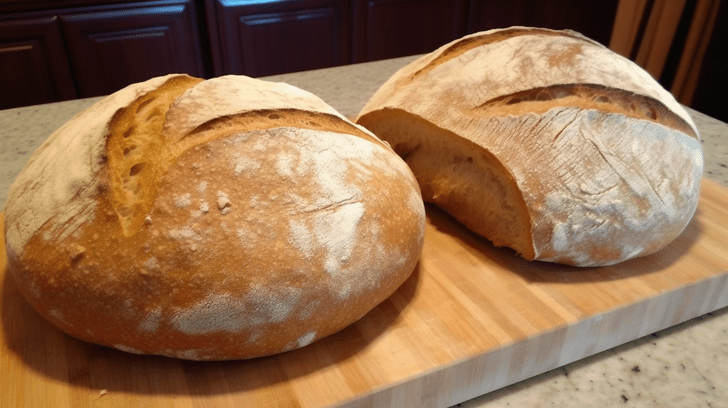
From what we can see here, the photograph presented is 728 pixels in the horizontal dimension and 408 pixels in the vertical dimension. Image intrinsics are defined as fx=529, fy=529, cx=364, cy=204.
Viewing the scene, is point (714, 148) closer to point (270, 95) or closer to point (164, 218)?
point (270, 95)

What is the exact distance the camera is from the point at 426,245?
0.95 metres

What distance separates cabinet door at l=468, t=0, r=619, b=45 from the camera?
2965mm

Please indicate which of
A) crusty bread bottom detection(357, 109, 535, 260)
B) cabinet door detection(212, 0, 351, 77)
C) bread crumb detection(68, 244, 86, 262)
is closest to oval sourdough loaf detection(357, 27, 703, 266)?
crusty bread bottom detection(357, 109, 535, 260)

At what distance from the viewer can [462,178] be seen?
3.13 feet

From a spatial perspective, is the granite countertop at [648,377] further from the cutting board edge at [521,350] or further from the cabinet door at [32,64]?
the cabinet door at [32,64]

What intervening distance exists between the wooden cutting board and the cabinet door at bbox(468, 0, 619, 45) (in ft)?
7.54

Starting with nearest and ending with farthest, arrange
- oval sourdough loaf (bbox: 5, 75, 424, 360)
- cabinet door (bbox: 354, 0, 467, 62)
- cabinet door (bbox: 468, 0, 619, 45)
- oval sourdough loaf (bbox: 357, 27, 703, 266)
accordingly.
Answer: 1. oval sourdough loaf (bbox: 5, 75, 424, 360)
2. oval sourdough loaf (bbox: 357, 27, 703, 266)
3. cabinet door (bbox: 354, 0, 467, 62)
4. cabinet door (bbox: 468, 0, 619, 45)

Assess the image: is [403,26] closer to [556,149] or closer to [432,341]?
[556,149]

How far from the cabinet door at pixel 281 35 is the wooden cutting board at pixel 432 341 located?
70.6 inches

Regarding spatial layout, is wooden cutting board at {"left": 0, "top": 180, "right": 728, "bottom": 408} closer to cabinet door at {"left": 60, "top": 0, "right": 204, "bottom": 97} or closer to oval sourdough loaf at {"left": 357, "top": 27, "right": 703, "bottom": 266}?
oval sourdough loaf at {"left": 357, "top": 27, "right": 703, "bottom": 266}

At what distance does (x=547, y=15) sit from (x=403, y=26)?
962mm

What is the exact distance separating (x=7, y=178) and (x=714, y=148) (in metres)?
1.73

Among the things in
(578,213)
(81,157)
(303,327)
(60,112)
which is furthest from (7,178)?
(578,213)

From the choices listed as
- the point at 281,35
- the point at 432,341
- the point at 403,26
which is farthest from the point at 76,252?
the point at 403,26
